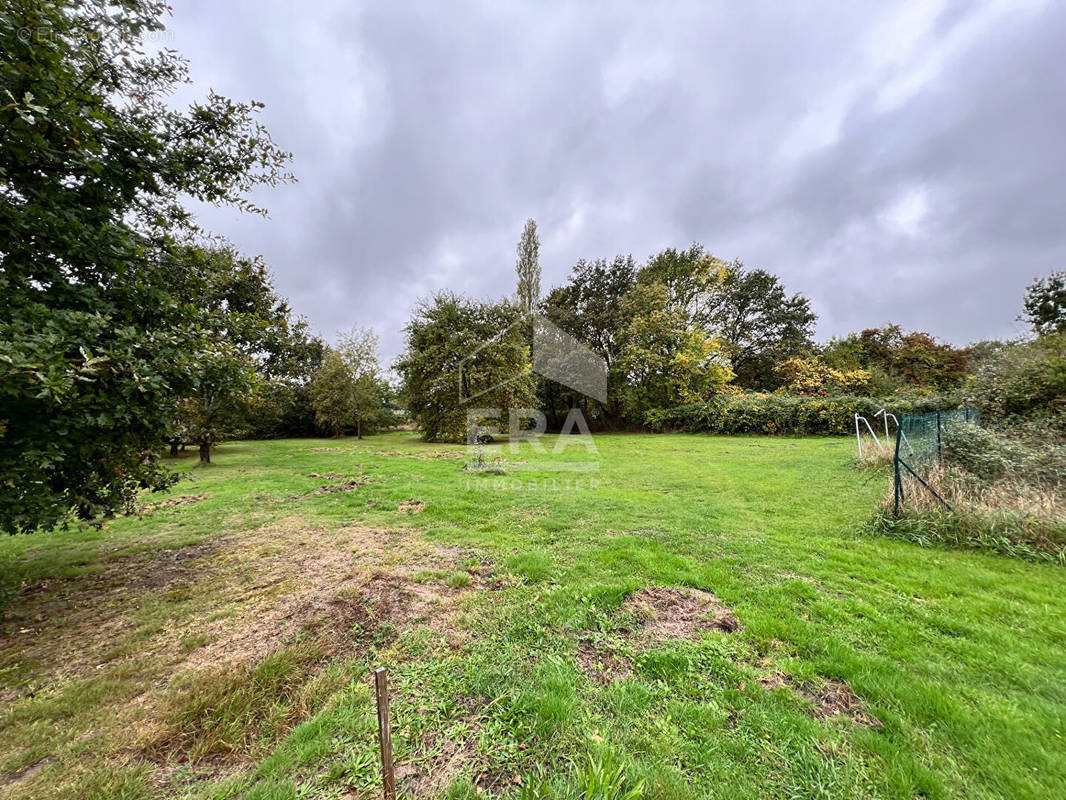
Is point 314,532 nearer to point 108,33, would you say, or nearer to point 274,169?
point 274,169

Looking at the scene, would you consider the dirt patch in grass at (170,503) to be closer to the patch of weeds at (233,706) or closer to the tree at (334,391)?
the patch of weeds at (233,706)

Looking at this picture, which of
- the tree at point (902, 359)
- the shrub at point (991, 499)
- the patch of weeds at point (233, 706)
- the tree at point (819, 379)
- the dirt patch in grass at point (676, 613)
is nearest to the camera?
the patch of weeds at point (233, 706)

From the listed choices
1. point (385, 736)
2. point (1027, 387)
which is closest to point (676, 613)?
point (385, 736)

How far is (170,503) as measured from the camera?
6.21 metres

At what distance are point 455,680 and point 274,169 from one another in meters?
5.30

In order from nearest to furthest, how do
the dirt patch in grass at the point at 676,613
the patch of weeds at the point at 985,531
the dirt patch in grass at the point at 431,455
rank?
the dirt patch in grass at the point at 676,613
the patch of weeds at the point at 985,531
the dirt patch in grass at the point at 431,455

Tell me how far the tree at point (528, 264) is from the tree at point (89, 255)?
66.3 ft

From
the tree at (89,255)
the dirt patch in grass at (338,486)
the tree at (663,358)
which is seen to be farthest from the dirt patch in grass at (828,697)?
the tree at (663,358)

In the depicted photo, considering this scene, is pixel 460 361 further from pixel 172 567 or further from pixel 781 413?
pixel 781 413

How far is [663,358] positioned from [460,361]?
1135 centimetres

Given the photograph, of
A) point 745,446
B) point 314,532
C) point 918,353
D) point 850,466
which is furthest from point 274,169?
point 918,353

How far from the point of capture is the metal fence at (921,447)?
472 cm

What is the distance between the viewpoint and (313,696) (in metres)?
1.98

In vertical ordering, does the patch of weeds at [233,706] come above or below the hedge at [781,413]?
below
